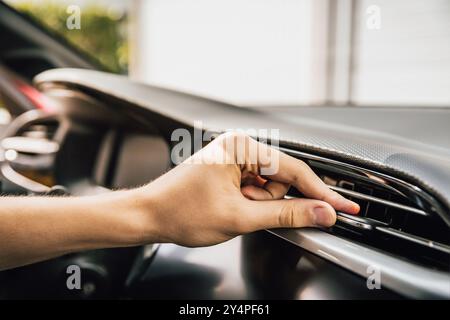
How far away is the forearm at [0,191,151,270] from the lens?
3.42 feet

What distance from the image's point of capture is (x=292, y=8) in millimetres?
6254

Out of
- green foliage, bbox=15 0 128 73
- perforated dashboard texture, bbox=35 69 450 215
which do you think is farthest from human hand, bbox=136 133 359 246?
green foliage, bbox=15 0 128 73

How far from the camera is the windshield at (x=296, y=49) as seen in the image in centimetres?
495

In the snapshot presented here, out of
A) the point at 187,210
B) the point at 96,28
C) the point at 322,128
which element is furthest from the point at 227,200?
the point at 96,28

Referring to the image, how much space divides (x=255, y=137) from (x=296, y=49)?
5202mm

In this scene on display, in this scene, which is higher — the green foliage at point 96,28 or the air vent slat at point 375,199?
the green foliage at point 96,28

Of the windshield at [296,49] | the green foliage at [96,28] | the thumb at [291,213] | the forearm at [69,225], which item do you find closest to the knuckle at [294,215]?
the thumb at [291,213]

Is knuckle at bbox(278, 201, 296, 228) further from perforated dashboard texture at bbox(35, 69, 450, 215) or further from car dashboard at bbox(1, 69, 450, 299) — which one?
perforated dashboard texture at bbox(35, 69, 450, 215)

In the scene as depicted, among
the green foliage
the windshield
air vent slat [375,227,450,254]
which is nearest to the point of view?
air vent slat [375,227,450,254]

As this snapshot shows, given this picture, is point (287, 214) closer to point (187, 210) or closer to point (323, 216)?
point (323, 216)

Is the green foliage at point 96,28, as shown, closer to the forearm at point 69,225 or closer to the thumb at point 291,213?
the forearm at point 69,225

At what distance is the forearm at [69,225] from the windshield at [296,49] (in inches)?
41.0

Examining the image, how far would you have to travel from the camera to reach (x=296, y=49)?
623 cm

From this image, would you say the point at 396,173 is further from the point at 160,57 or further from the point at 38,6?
the point at 38,6
